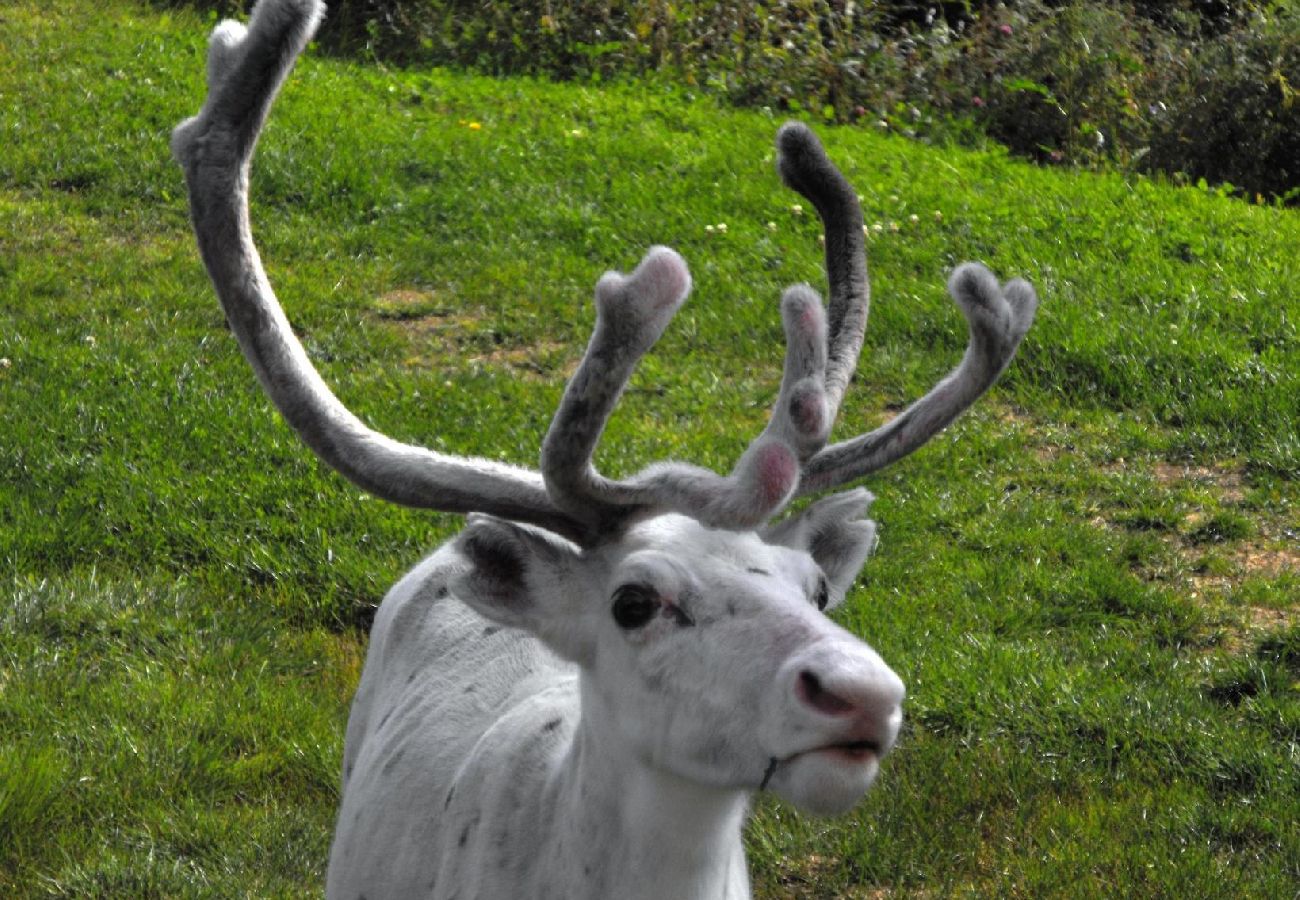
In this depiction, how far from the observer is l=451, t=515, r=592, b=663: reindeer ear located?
2.99 m

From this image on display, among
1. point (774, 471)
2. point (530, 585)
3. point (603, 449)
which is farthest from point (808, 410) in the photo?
point (603, 449)

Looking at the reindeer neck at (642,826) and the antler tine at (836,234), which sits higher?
the antler tine at (836,234)

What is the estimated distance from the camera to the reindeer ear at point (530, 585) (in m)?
2.99

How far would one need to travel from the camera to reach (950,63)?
12.3 meters

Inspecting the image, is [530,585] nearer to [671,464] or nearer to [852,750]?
[671,464]

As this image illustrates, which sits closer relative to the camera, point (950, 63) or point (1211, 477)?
point (1211, 477)

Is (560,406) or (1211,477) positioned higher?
(560,406)

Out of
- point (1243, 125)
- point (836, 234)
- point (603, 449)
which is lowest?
point (1243, 125)

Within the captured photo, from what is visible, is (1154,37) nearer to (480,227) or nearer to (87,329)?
(480,227)

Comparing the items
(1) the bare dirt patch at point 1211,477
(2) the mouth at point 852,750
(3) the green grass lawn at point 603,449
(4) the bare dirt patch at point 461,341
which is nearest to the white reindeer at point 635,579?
(2) the mouth at point 852,750

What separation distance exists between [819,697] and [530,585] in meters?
0.69

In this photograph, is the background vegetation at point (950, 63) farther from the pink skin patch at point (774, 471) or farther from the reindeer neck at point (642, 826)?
the pink skin patch at point (774, 471)

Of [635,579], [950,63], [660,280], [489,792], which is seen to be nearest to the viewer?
[660,280]

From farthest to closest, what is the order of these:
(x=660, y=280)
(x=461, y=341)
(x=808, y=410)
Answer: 1. (x=461, y=341)
2. (x=808, y=410)
3. (x=660, y=280)
